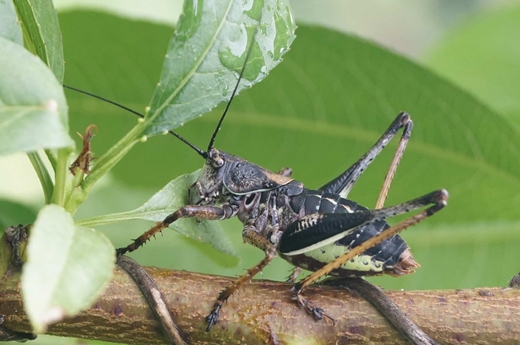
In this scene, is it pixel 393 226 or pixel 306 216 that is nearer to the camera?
pixel 393 226

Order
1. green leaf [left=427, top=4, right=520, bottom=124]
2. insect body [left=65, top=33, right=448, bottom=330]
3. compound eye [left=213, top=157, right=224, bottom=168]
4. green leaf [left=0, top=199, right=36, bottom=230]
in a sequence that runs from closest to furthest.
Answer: insect body [left=65, top=33, right=448, bottom=330]
green leaf [left=0, top=199, right=36, bottom=230]
compound eye [left=213, top=157, right=224, bottom=168]
green leaf [left=427, top=4, right=520, bottom=124]

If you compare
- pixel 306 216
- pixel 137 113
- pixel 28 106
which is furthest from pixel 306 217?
pixel 28 106

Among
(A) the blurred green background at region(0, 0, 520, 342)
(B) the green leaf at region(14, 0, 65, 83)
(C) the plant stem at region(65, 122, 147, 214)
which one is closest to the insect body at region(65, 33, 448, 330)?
(A) the blurred green background at region(0, 0, 520, 342)

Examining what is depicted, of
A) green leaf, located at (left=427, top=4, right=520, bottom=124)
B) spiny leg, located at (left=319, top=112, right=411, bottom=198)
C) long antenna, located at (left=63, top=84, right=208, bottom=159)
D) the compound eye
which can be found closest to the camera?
long antenna, located at (left=63, top=84, right=208, bottom=159)

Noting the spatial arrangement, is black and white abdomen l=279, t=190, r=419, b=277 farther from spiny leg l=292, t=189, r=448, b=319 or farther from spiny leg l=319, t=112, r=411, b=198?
spiny leg l=319, t=112, r=411, b=198

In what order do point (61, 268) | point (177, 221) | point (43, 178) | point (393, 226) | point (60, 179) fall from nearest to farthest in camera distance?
point (61, 268)
point (60, 179)
point (43, 178)
point (177, 221)
point (393, 226)

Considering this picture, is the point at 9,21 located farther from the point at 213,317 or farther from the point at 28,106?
the point at 213,317
